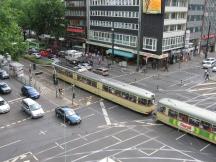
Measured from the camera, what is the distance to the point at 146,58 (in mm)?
67125

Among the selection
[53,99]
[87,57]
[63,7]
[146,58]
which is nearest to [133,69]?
[146,58]

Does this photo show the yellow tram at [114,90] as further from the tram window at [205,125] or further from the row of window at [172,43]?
the row of window at [172,43]

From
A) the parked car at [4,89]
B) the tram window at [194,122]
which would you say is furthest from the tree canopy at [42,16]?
the tram window at [194,122]

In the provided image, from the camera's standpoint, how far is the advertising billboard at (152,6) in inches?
2479

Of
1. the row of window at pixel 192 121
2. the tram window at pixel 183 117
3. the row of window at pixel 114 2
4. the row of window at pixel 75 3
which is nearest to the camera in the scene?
the row of window at pixel 192 121

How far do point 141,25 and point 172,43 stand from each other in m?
8.46

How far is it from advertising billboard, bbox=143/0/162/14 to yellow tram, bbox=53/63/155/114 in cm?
2316

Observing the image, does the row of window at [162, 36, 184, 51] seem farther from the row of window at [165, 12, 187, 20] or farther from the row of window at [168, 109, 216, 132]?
the row of window at [168, 109, 216, 132]

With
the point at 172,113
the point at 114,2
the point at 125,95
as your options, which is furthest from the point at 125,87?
the point at 114,2

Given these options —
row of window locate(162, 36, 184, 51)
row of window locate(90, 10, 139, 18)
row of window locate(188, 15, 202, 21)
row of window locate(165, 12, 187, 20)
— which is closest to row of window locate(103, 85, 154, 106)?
row of window locate(162, 36, 184, 51)

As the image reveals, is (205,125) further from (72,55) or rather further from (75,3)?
(75,3)

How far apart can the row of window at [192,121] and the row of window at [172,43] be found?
32.6 meters

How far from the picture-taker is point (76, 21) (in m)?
87.8

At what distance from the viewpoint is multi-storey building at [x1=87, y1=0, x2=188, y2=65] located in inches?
2534
